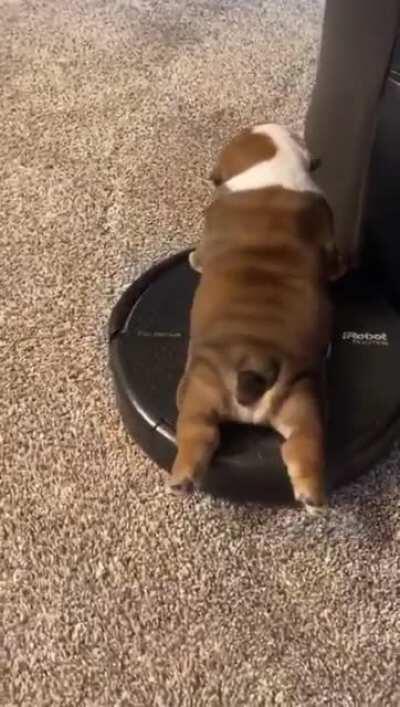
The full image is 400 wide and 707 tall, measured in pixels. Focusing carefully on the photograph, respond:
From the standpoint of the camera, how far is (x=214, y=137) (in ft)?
5.36

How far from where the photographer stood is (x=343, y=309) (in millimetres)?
1222

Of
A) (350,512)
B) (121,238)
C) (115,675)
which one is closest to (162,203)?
(121,238)

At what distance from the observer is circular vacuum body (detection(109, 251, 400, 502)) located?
3.55 feet

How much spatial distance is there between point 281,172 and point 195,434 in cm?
31

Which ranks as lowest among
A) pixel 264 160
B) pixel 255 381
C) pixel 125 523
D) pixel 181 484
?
pixel 125 523

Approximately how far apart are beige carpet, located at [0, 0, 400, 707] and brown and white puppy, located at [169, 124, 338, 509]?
13 centimetres

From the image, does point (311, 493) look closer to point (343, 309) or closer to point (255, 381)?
point (255, 381)

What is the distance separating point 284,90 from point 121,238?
483 millimetres

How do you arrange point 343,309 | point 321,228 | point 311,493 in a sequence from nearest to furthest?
point 311,493, point 321,228, point 343,309

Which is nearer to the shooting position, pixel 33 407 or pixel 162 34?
pixel 33 407

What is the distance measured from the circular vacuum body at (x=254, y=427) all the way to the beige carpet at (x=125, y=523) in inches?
2.2

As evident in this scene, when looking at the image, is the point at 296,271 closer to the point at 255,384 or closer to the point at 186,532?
the point at 255,384

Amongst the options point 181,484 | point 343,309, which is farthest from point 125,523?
point 343,309

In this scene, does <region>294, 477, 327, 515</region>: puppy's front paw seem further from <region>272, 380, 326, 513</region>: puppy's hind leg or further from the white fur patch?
the white fur patch
